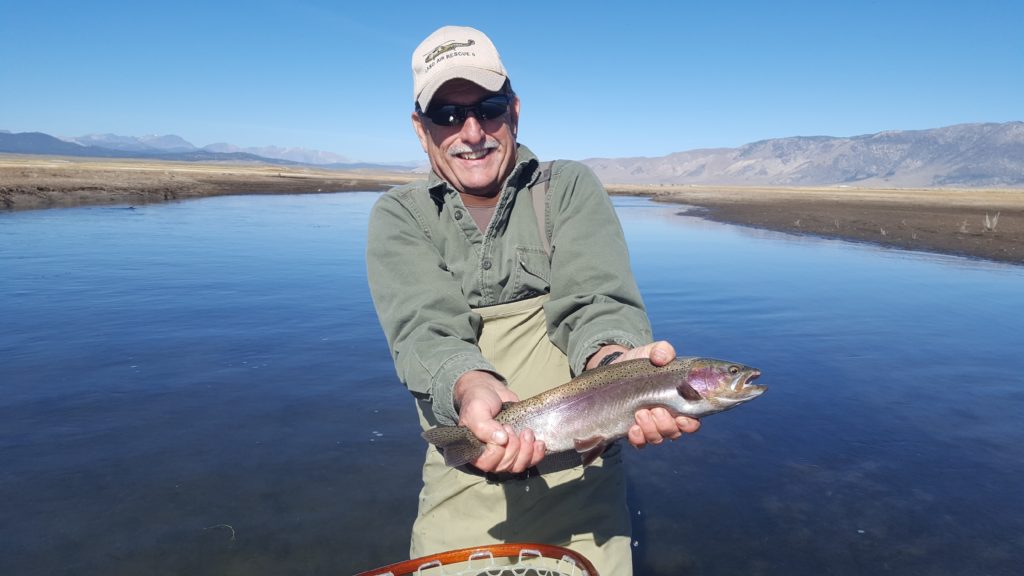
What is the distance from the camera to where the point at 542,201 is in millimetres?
3346

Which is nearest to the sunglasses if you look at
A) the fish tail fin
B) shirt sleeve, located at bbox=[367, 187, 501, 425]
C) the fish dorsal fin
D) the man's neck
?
the man's neck

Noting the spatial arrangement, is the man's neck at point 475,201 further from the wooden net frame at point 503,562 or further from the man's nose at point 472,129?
the wooden net frame at point 503,562

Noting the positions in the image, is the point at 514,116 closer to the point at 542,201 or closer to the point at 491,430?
the point at 542,201

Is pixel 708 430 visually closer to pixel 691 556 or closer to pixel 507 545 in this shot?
pixel 691 556

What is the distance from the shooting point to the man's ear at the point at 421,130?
3479mm

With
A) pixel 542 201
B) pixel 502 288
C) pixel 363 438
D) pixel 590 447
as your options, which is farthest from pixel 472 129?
pixel 363 438

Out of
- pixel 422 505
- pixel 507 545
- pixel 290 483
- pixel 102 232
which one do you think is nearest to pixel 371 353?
pixel 290 483

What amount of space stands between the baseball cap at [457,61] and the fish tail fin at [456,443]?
5.43 feet

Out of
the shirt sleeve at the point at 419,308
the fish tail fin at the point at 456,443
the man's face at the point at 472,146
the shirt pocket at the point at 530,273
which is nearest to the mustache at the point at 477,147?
the man's face at the point at 472,146

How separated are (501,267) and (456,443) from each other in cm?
98

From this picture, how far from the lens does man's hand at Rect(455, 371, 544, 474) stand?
2.63 metres

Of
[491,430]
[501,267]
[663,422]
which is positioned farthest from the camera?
[501,267]

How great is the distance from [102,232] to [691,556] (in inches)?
947

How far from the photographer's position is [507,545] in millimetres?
2912
